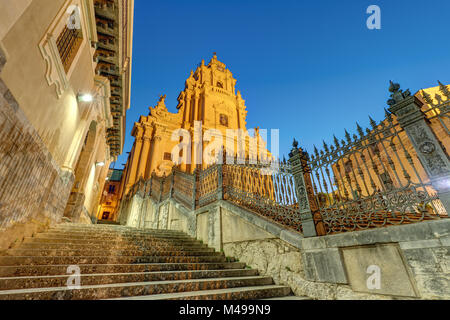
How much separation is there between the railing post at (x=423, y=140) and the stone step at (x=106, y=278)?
384 centimetres

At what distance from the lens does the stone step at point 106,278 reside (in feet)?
9.04

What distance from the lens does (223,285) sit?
358 centimetres

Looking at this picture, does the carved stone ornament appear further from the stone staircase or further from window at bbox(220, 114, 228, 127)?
window at bbox(220, 114, 228, 127)

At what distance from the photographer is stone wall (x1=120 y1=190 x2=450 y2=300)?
2.48 meters

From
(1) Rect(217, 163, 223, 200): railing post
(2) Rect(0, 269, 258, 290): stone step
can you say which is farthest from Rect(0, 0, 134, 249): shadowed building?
(1) Rect(217, 163, 223, 200): railing post

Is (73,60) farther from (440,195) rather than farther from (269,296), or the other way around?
(440,195)

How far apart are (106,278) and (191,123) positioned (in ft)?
80.9

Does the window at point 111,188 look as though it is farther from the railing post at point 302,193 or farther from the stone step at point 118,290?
the railing post at point 302,193

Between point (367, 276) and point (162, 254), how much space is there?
4332 millimetres

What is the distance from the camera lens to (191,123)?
26688 millimetres

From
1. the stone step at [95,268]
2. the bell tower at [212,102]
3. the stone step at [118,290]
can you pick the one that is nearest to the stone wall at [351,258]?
the stone step at [118,290]

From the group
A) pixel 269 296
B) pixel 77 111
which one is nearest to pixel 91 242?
pixel 269 296

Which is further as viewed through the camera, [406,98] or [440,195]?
[406,98]

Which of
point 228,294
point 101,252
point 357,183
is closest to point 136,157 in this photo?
point 101,252
